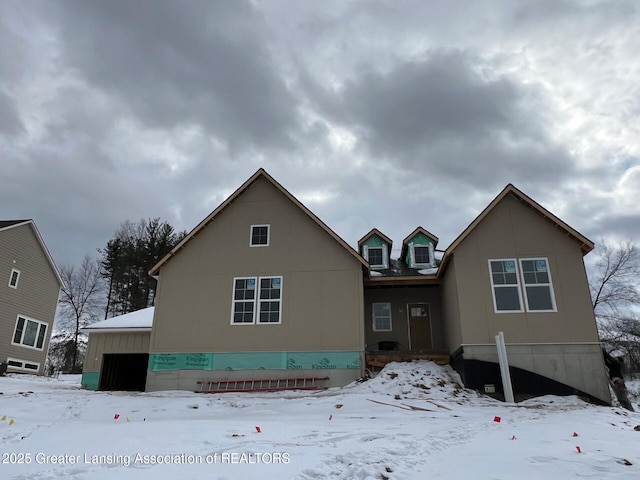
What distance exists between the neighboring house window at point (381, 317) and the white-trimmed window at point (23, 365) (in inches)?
731

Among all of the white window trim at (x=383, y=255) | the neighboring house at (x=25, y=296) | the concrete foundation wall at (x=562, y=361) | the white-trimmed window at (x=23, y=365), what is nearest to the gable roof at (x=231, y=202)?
the white window trim at (x=383, y=255)

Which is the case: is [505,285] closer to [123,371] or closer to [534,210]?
[534,210]

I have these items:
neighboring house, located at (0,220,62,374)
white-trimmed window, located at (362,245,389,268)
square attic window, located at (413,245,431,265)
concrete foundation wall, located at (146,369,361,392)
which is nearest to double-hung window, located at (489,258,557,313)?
square attic window, located at (413,245,431,265)

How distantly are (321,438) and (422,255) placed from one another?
43.4 feet

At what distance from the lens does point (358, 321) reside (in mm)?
16500

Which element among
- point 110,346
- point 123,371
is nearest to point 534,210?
point 110,346

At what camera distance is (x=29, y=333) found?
25.8 metres

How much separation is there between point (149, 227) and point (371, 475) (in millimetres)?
35781

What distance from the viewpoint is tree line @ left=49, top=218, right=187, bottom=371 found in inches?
1418

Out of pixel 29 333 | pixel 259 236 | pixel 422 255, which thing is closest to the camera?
pixel 259 236

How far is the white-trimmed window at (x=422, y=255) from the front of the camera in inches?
787

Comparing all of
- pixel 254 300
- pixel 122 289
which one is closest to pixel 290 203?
pixel 254 300

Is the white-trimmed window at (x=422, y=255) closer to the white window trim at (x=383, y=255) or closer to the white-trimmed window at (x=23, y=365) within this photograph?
the white window trim at (x=383, y=255)

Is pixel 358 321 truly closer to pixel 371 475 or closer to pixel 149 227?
pixel 371 475
